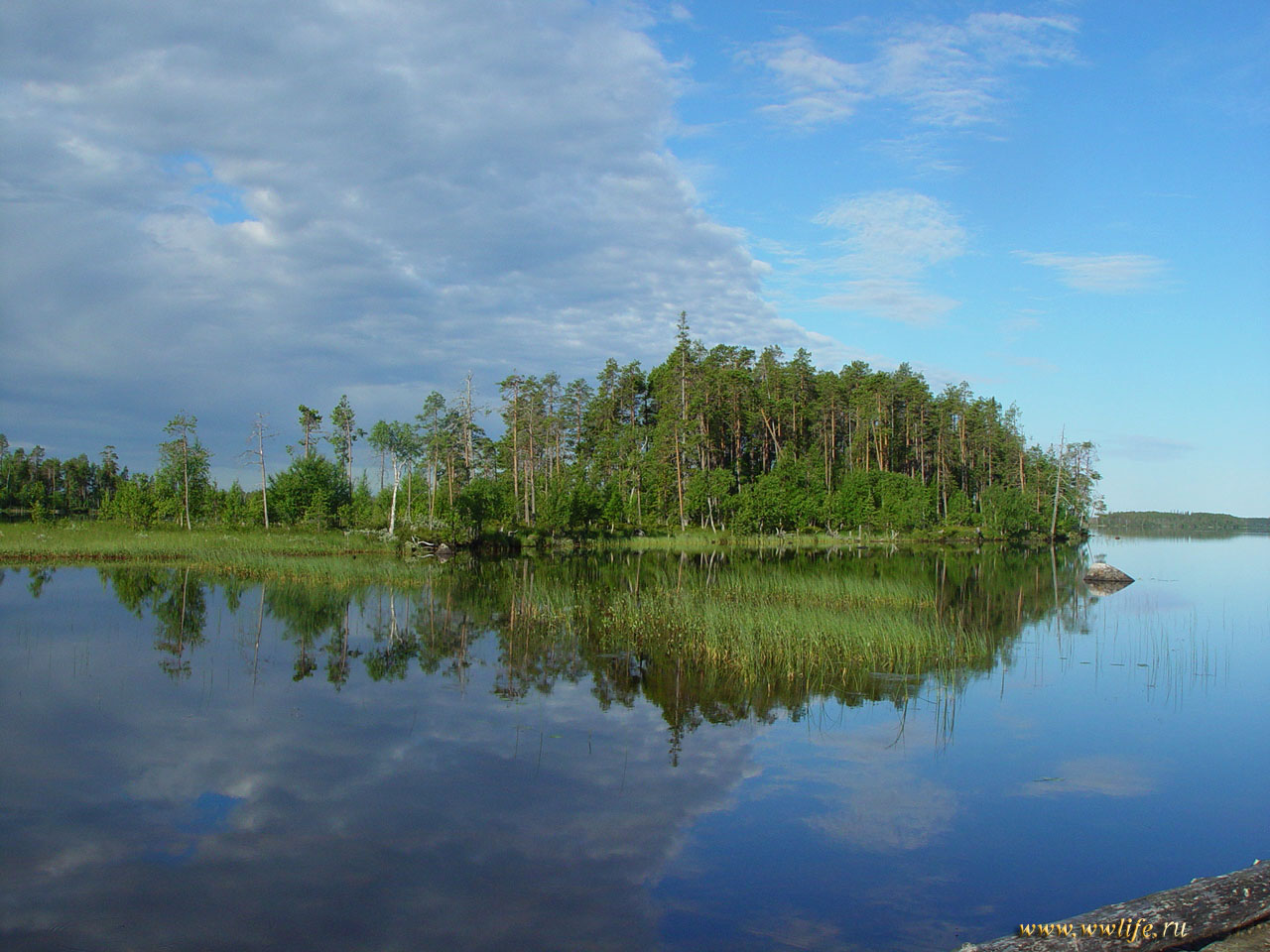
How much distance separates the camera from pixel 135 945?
19.7ft

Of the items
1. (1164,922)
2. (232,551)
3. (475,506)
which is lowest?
(1164,922)

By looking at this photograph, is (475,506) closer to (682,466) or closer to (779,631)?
(682,466)

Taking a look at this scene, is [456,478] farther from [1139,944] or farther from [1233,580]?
[1139,944]

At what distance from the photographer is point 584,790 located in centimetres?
930

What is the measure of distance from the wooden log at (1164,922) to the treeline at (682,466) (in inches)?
1737

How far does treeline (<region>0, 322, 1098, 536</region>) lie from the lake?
3359cm

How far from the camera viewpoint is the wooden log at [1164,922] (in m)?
5.17

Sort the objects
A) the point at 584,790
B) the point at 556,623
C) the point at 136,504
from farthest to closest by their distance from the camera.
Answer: the point at 136,504 → the point at 556,623 → the point at 584,790

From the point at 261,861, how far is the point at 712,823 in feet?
14.7

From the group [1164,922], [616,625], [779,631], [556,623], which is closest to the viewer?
[1164,922]

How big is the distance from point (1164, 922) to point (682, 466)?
190 ft

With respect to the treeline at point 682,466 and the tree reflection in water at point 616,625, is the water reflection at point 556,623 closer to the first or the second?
the tree reflection in water at point 616,625

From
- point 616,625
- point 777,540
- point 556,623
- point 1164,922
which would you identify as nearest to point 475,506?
point 777,540

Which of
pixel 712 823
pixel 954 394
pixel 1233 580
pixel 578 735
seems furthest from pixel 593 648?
pixel 954 394
